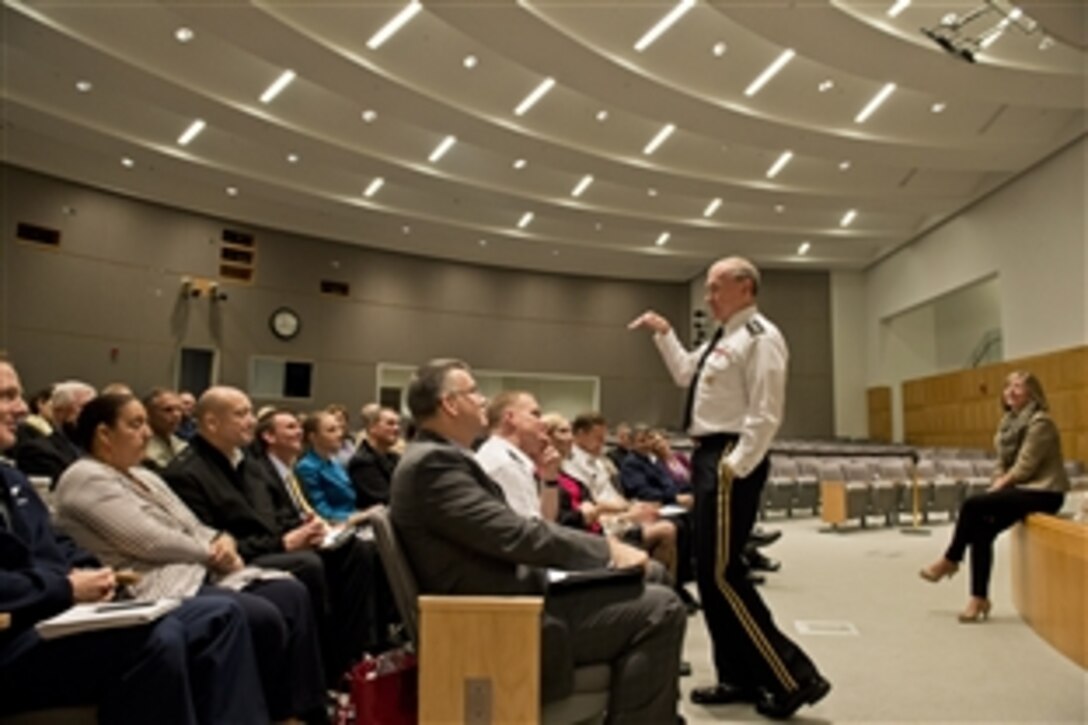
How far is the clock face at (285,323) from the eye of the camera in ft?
46.4

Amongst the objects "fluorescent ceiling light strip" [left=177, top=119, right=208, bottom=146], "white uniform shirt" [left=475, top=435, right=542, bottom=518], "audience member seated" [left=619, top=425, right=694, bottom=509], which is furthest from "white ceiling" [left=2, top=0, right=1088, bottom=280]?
"white uniform shirt" [left=475, top=435, right=542, bottom=518]

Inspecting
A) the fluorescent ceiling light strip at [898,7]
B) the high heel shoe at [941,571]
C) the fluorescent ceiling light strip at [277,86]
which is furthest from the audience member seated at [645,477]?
the fluorescent ceiling light strip at [277,86]

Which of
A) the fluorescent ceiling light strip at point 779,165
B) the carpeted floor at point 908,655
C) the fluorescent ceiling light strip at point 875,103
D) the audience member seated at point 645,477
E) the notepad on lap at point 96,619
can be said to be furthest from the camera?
the fluorescent ceiling light strip at point 779,165

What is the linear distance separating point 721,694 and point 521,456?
3.49ft

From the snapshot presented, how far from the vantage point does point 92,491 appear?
216cm

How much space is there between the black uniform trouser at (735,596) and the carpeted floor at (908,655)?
0.46 ft

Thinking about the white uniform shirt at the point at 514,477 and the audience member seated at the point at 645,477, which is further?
the audience member seated at the point at 645,477

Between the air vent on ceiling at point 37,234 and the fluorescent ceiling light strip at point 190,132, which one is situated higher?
the fluorescent ceiling light strip at point 190,132

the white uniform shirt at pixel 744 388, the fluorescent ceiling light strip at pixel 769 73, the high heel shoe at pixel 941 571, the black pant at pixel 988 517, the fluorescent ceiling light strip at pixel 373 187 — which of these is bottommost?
the high heel shoe at pixel 941 571

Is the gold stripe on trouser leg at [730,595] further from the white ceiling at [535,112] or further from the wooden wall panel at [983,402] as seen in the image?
the wooden wall panel at [983,402]

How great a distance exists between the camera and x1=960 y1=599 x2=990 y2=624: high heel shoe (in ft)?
12.7

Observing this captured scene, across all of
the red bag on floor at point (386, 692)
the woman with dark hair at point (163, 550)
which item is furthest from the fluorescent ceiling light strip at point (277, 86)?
the red bag on floor at point (386, 692)

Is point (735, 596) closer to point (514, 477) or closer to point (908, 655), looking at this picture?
point (514, 477)

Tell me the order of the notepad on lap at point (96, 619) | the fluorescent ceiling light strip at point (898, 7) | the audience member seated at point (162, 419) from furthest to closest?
the fluorescent ceiling light strip at point (898, 7) → the audience member seated at point (162, 419) → the notepad on lap at point (96, 619)
